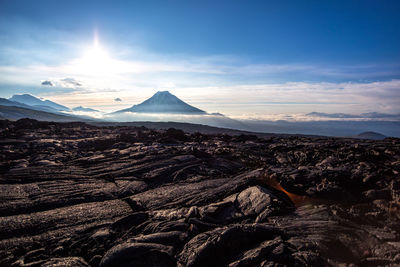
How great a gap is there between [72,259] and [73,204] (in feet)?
19.4

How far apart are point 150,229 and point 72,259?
3.32 metres

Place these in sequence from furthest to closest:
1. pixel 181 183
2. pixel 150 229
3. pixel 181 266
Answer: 1. pixel 181 183
2. pixel 150 229
3. pixel 181 266

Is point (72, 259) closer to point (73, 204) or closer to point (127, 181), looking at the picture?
point (73, 204)

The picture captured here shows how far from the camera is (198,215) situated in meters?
11.8

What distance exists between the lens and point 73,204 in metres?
13.8

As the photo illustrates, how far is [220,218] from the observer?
1166 cm

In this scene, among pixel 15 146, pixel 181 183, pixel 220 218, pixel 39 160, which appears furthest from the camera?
pixel 15 146

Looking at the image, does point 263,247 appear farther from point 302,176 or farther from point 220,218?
point 302,176

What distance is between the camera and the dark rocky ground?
860cm

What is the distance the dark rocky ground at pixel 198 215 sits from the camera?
28.2 ft

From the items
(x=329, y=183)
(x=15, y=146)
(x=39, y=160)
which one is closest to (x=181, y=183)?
(x=329, y=183)

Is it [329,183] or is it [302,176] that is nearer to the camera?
[329,183]

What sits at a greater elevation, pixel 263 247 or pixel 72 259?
pixel 263 247

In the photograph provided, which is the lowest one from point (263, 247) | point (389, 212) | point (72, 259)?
point (72, 259)
